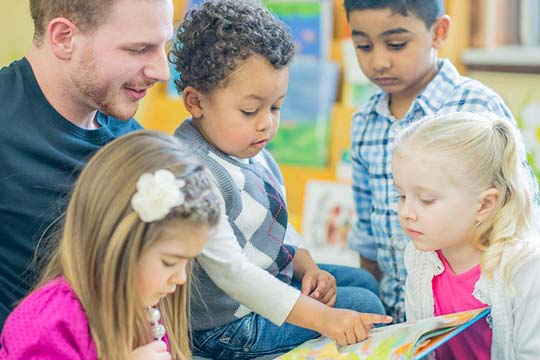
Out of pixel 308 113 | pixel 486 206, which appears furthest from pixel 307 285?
pixel 308 113

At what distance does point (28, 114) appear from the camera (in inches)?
57.2

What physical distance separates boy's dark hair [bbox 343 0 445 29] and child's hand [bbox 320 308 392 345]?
2.35 ft

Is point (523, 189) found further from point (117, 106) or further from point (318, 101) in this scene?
point (318, 101)

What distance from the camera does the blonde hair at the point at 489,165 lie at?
1413mm

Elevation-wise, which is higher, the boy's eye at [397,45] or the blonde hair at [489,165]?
the boy's eye at [397,45]

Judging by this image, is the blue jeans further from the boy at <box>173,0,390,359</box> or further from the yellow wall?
the yellow wall

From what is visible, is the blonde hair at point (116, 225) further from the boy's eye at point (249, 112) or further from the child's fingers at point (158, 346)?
the boy's eye at point (249, 112)

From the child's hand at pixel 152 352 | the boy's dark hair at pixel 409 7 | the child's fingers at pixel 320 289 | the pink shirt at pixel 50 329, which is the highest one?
the boy's dark hair at pixel 409 7

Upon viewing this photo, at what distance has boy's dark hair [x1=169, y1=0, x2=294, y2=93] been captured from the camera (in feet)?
4.59

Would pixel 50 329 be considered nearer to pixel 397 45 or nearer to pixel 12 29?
pixel 397 45

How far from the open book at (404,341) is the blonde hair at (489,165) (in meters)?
0.13

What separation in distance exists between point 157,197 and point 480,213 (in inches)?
25.3

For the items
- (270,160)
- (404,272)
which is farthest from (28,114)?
(404,272)

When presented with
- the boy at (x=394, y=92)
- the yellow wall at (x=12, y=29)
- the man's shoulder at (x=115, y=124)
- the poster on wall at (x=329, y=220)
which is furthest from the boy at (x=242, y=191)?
the yellow wall at (x=12, y=29)
